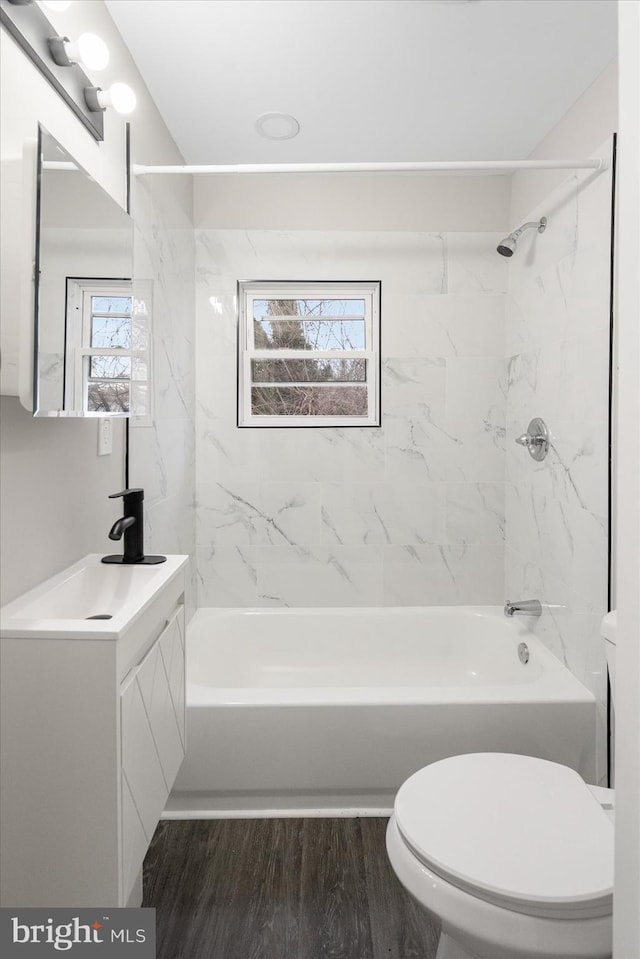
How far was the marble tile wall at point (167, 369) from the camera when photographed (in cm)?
218

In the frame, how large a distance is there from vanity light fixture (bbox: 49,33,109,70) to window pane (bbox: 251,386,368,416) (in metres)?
1.66

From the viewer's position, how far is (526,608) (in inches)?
104

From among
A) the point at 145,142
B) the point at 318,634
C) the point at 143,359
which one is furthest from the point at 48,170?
the point at 318,634

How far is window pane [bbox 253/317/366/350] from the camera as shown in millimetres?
3057

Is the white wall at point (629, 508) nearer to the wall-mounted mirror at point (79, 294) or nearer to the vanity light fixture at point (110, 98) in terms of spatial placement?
the wall-mounted mirror at point (79, 294)

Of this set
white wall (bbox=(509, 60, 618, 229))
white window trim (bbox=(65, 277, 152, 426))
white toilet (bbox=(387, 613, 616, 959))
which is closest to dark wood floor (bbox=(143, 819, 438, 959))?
white toilet (bbox=(387, 613, 616, 959))

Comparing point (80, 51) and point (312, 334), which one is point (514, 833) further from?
point (312, 334)

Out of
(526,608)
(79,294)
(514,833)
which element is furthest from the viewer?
(526,608)

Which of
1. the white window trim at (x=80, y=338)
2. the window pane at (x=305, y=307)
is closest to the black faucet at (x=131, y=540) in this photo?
the white window trim at (x=80, y=338)

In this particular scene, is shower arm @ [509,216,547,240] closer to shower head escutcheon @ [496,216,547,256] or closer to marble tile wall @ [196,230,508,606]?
shower head escutcheon @ [496,216,547,256]

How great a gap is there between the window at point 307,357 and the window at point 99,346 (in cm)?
128
